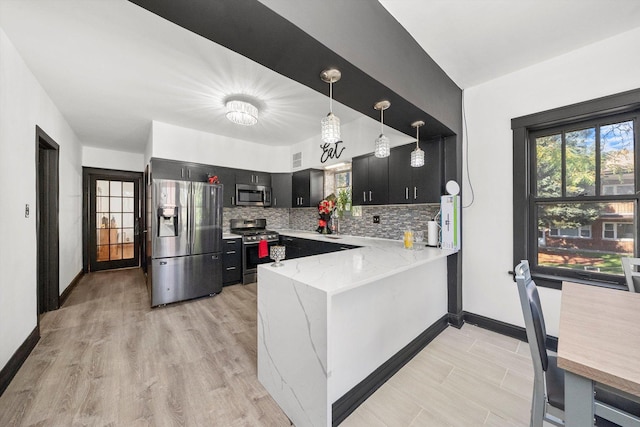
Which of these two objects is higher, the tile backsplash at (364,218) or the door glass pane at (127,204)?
the door glass pane at (127,204)

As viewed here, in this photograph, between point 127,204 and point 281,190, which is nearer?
point 281,190

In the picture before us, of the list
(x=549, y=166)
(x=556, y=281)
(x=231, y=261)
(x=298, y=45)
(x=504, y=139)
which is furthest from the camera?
(x=231, y=261)

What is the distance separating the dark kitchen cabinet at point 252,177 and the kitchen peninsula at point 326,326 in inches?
117

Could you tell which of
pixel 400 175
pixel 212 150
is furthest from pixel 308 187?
pixel 400 175

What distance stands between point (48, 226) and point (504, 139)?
5.41 metres

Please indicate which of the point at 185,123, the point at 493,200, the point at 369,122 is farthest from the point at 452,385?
the point at 185,123

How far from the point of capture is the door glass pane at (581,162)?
212cm

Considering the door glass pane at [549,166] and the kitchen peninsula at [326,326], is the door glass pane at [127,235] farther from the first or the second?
the door glass pane at [549,166]

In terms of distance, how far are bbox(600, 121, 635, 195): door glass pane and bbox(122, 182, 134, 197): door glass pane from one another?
7573 millimetres

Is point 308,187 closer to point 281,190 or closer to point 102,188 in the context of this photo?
point 281,190

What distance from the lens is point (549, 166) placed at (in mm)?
2336

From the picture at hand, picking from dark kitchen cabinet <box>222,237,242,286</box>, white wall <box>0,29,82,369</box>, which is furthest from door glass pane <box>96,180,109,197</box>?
dark kitchen cabinet <box>222,237,242,286</box>

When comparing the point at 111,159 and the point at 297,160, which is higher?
the point at 111,159

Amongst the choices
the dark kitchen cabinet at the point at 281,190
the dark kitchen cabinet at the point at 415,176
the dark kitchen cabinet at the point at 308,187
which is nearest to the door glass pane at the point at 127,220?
the dark kitchen cabinet at the point at 281,190
